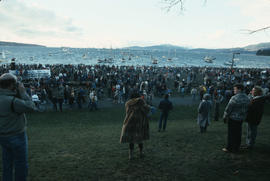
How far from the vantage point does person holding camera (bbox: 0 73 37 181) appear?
2555mm

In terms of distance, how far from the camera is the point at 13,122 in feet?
8.70

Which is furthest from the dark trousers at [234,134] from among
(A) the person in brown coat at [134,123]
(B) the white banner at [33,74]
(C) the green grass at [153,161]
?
(B) the white banner at [33,74]

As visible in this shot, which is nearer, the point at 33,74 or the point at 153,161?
the point at 153,161

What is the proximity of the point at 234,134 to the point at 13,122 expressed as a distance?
4.61 metres

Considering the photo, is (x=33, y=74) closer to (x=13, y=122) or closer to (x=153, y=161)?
(x=153, y=161)

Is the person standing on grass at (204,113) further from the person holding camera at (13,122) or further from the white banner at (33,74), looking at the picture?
the white banner at (33,74)

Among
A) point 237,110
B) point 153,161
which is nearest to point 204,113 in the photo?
point 237,110

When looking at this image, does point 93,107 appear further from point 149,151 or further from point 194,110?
point 149,151

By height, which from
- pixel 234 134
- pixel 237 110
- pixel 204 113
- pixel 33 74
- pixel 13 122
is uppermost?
pixel 13 122

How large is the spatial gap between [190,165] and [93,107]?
480 inches

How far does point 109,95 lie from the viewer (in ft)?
66.5

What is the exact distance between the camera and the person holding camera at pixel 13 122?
2.55 metres

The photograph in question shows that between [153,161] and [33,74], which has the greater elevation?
[33,74]

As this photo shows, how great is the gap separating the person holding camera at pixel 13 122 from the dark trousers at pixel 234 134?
14.0 ft
